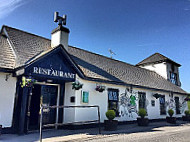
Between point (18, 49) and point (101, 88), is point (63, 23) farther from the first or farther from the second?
point (101, 88)

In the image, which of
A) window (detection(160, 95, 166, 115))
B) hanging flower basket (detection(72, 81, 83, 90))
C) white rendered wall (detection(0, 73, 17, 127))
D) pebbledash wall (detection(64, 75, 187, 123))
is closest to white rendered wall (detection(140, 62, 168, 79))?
window (detection(160, 95, 166, 115))

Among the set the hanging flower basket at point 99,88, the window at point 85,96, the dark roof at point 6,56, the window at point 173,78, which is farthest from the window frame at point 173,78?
the dark roof at point 6,56

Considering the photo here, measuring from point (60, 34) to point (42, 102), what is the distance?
4771mm

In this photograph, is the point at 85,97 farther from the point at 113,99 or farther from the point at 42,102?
the point at 113,99

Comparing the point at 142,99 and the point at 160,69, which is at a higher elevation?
the point at 160,69

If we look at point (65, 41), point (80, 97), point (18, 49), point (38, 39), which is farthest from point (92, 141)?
point (38, 39)

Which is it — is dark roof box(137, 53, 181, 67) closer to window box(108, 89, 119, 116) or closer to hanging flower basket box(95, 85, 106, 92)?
window box(108, 89, 119, 116)

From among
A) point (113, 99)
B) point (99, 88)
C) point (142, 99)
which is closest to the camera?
point (99, 88)

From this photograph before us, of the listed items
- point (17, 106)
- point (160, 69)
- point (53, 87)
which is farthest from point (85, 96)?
point (160, 69)

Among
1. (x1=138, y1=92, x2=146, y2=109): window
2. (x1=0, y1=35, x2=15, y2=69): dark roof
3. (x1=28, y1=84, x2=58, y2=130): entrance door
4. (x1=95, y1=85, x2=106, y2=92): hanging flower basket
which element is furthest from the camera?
(x1=138, y1=92, x2=146, y2=109): window

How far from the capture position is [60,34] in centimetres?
1152

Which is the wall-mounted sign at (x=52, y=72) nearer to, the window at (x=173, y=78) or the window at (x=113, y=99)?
the window at (x=113, y=99)

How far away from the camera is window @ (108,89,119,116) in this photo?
39.5 ft

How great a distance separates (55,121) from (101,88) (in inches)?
135
